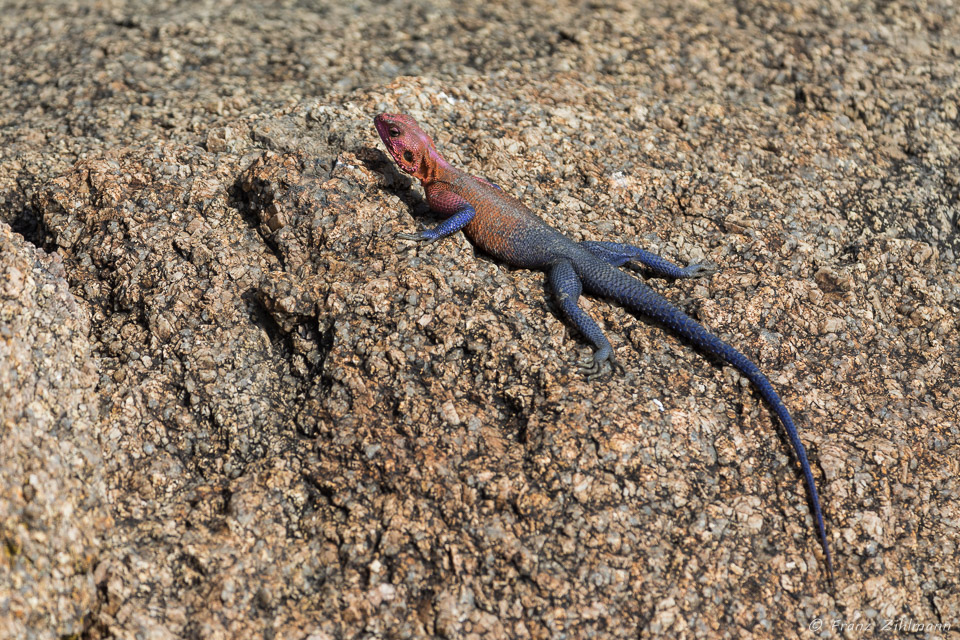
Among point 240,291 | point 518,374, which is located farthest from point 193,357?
point 518,374

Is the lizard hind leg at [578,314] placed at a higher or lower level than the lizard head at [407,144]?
lower

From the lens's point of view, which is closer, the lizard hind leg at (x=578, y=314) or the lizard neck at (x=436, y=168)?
the lizard hind leg at (x=578, y=314)

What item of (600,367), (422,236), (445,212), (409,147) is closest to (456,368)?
(600,367)

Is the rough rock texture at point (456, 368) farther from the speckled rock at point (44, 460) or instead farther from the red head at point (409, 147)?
the red head at point (409, 147)

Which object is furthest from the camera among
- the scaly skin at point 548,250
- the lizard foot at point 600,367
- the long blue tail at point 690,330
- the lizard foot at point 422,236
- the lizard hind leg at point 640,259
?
the lizard hind leg at point 640,259

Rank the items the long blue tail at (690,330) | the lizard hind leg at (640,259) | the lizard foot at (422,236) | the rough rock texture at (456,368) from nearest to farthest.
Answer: the rough rock texture at (456,368) → the long blue tail at (690,330) → the lizard foot at (422,236) → the lizard hind leg at (640,259)

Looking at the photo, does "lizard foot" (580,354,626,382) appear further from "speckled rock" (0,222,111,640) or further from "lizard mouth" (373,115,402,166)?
"speckled rock" (0,222,111,640)


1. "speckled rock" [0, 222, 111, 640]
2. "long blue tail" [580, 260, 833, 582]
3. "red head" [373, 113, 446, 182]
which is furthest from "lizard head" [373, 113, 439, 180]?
"speckled rock" [0, 222, 111, 640]

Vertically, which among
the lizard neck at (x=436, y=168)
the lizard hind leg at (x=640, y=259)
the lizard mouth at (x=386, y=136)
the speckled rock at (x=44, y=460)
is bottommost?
the speckled rock at (x=44, y=460)

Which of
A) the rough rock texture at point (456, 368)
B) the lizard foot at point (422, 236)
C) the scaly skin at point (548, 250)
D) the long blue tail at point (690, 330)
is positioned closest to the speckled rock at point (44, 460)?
the rough rock texture at point (456, 368)
